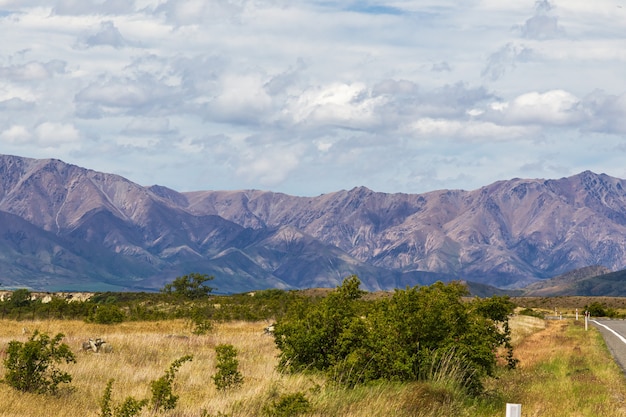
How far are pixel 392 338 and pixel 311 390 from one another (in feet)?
8.19

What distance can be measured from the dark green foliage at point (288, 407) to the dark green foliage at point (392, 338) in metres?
3.06

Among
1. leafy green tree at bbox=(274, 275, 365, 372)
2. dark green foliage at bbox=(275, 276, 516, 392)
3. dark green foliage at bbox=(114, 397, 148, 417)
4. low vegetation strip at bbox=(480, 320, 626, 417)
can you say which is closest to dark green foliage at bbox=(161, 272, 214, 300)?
low vegetation strip at bbox=(480, 320, 626, 417)

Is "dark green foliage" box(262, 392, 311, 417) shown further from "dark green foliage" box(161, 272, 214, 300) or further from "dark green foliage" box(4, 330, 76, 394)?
"dark green foliage" box(161, 272, 214, 300)

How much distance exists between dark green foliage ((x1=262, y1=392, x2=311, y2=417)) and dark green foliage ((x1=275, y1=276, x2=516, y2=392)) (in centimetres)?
306

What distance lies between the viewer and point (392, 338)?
1797 centimetres

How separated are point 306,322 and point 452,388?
15.5 feet

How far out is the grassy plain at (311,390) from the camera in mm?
15336

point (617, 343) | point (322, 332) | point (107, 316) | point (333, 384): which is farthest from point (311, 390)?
point (107, 316)

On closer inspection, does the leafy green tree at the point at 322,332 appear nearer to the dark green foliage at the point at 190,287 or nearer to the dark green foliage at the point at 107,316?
the dark green foliage at the point at 107,316

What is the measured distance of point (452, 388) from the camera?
16734 mm

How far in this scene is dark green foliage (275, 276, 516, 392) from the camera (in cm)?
1777

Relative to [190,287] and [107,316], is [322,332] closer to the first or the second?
[107,316]

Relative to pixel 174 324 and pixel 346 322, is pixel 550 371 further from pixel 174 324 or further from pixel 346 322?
pixel 174 324

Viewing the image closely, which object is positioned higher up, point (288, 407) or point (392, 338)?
point (392, 338)
